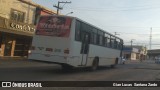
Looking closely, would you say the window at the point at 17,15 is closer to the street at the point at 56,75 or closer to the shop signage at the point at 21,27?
the shop signage at the point at 21,27

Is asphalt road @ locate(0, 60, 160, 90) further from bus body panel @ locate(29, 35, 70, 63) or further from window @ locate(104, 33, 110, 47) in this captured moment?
window @ locate(104, 33, 110, 47)

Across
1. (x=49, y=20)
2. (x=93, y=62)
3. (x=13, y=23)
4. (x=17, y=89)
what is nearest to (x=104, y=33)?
(x=93, y=62)

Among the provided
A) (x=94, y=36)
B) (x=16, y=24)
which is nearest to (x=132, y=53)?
(x=16, y=24)

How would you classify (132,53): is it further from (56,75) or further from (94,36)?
(56,75)

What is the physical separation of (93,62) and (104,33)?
127 inches

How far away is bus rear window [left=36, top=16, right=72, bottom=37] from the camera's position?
19641mm

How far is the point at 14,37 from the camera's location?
122ft

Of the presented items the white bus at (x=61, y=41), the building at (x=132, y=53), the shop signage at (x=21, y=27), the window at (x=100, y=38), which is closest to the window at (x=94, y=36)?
the window at (x=100, y=38)

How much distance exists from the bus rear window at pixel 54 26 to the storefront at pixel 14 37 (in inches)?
500

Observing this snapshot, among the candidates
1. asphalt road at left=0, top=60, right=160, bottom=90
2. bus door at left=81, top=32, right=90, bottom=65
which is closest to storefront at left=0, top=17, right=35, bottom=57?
asphalt road at left=0, top=60, right=160, bottom=90

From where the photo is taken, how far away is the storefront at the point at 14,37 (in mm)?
32688

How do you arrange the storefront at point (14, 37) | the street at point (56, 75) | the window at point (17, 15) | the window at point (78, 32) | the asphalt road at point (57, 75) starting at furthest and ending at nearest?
the window at point (17, 15) < the storefront at point (14, 37) < the window at point (78, 32) < the street at point (56, 75) < the asphalt road at point (57, 75)

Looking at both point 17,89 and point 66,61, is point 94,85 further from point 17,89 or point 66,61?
point 66,61

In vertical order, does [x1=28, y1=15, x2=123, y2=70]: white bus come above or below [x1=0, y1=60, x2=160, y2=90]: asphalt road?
above
